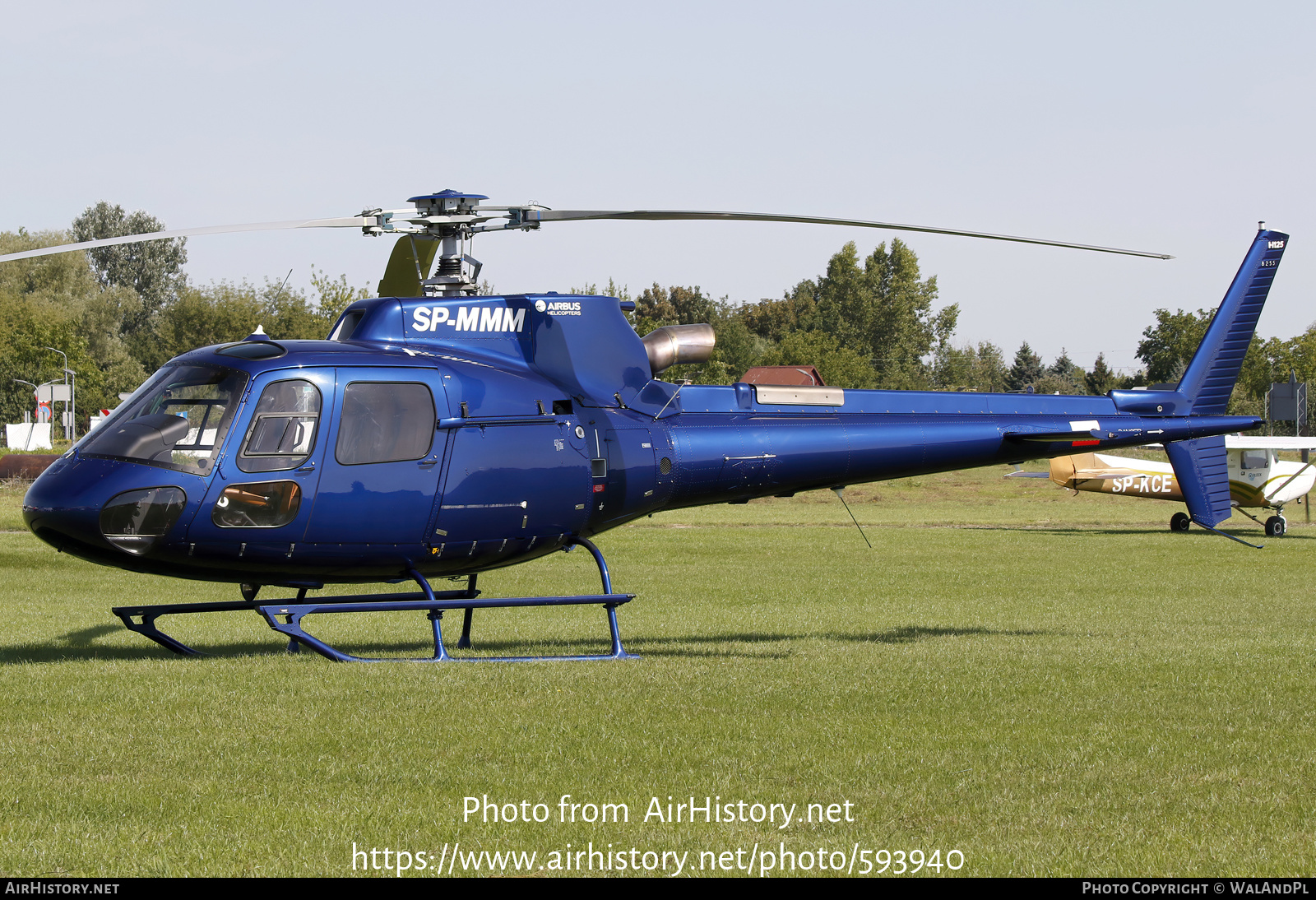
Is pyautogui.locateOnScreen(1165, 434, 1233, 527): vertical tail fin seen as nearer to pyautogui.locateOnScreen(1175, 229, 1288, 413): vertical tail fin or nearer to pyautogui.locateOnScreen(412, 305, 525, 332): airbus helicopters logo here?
pyautogui.locateOnScreen(1175, 229, 1288, 413): vertical tail fin

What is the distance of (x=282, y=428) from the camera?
10375 millimetres

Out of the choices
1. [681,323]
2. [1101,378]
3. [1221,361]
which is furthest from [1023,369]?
[1221,361]

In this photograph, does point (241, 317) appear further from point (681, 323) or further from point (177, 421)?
point (177, 421)

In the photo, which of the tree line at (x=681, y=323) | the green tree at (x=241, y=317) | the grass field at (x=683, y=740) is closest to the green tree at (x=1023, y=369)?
the tree line at (x=681, y=323)

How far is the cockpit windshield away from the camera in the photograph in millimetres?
10102

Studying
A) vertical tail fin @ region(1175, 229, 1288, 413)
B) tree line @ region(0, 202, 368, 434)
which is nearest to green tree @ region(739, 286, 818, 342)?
tree line @ region(0, 202, 368, 434)

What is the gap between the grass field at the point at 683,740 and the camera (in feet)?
19.7

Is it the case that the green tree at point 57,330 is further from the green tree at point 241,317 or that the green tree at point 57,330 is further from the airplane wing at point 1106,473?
the airplane wing at point 1106,473

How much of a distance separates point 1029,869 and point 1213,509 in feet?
35.6

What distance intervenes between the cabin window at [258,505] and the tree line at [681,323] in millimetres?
41787

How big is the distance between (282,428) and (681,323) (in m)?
63.7

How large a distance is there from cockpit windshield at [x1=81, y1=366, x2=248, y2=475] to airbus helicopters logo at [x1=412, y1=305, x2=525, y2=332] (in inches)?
78.1

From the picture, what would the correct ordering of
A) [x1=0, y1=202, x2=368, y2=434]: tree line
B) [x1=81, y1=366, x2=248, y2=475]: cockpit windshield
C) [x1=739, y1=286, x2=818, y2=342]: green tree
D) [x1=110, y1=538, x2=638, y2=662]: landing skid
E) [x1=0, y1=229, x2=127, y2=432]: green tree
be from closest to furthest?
[x1=81, y1=366, x2=248, y2=475]: cockpit windshield → [x1=110, y1=538, x2=638, y2=662]: landing skid → [x1=0, y1=202, x2=368, y2=434]: tree line → [x1=0, y1=229, x2=127, y2=432]: green tree → [x1=739, y1=286, x2=818, y2=342]: green tree

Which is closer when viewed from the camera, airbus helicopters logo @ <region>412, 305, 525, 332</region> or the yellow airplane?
airbus helicopters logo @ <region>412, 305, 525, 332</region>
